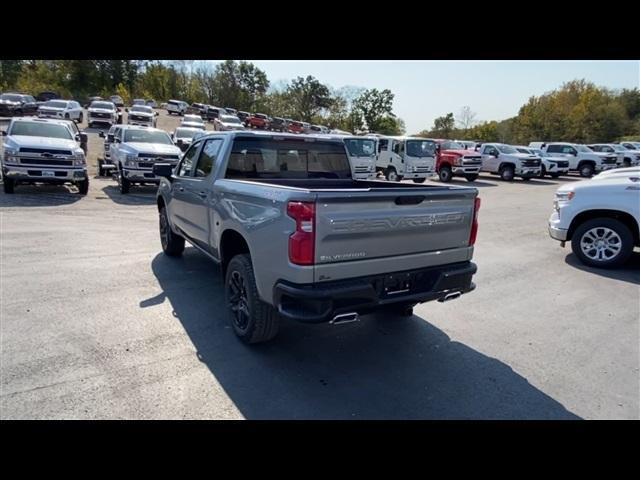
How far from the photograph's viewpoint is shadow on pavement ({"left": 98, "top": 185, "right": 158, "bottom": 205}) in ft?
37.2

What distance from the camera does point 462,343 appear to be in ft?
13.0

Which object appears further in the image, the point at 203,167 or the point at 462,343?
the point at 203,167

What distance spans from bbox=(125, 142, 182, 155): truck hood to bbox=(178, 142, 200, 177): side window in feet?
23.0

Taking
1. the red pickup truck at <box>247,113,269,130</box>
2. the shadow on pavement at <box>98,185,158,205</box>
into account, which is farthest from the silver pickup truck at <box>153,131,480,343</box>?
the red pickup truck at <box>247,113,269,130</box>

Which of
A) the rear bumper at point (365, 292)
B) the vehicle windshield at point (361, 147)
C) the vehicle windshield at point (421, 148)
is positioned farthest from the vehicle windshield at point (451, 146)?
the rear bumper at point (365, 292)

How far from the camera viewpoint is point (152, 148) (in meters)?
12.2

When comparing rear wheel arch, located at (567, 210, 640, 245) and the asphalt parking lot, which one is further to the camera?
rear wheel arch, located at (567, 210, 640, 245)

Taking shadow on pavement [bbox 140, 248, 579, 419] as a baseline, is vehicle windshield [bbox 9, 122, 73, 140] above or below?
above

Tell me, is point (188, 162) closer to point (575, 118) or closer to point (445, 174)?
point (445, 174)

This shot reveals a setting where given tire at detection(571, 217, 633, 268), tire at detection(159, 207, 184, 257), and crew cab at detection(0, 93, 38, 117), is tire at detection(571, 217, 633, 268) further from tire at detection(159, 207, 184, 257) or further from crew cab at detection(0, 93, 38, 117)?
crew cab at detection(0, 93, 38, 117)
